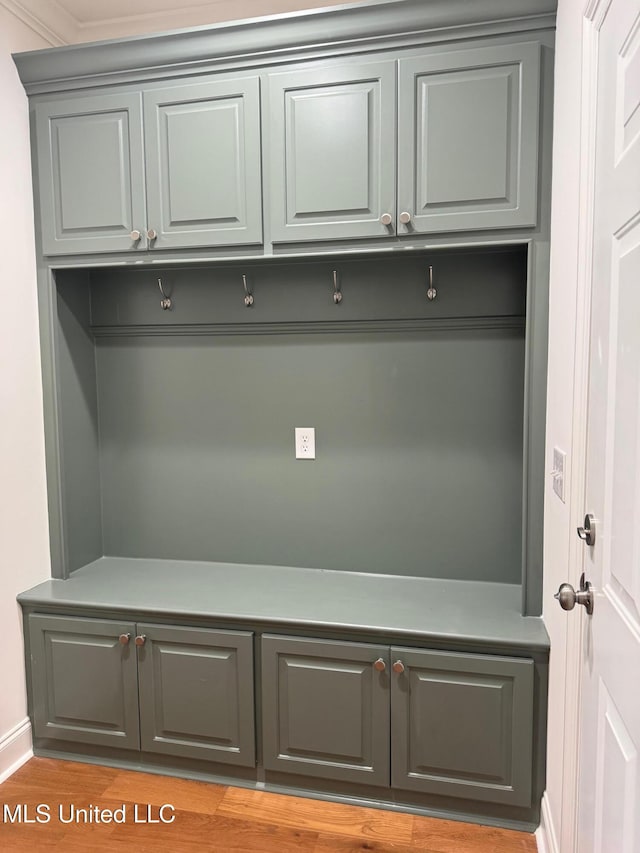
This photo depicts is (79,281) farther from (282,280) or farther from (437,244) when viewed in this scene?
(437,244)

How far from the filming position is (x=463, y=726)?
6.28ft

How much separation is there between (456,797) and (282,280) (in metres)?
1.91

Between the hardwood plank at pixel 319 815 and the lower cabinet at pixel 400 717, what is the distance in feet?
0.33

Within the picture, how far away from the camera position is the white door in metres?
1.01

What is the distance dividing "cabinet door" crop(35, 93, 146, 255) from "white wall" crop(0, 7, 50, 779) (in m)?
0.08

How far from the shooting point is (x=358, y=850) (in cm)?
184

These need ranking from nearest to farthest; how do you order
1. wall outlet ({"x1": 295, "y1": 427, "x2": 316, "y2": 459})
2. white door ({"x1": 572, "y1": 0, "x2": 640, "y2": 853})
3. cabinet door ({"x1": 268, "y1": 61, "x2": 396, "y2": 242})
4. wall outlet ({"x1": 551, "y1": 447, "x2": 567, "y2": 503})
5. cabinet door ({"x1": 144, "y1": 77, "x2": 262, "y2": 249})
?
white door ({"x1": 572, "y1": 0, "x2": 640, "y2": 853}) < wall outlet ({"x1": 551, "y1": 447, "x2": 567, "y2": 503}) < cabinet door ({"x1": 268, "y1": 61, "x2": 396, "y2": 242}) < cabinet door ({"x1": 144, "y1": 77, "x2": 262, "y2": 249}) < wall outlet ({"x1": 295, "y1": 427, "x2": 316, "y2": 459})

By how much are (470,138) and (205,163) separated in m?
0.88

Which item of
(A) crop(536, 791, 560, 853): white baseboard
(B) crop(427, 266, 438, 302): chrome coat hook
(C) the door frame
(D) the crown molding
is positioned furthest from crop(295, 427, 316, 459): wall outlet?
(D) the crown molding

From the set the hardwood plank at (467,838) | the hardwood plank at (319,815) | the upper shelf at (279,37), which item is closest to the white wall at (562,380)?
the hardwood plank at (467,838)

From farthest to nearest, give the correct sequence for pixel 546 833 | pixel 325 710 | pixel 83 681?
1. pixel 83 681
2. pixel 325 710
3. pixel 546 833

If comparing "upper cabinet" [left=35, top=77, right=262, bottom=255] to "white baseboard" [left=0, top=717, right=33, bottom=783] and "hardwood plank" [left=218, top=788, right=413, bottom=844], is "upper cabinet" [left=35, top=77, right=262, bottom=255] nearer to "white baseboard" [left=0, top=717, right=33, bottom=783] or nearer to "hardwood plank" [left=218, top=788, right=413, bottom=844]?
"white baseboard" [left=0, top=717, right=33, bottom=783]

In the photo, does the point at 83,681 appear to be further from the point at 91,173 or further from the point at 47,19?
the point at 47,19

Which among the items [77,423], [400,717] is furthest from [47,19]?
[400,717]
